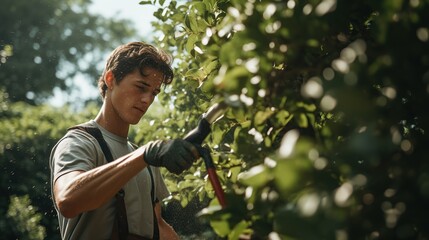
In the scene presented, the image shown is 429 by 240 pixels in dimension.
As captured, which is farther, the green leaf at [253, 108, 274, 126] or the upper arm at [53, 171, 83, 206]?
the upper arm at [53, 171, 83, 206]

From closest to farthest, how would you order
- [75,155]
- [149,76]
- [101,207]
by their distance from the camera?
[75,155] → [101,207] → [149,76]

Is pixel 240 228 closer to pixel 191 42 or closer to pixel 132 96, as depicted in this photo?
pixel 191 42

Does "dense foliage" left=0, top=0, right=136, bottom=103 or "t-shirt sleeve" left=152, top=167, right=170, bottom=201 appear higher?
"t-shirt sleeve" left=152, top=167, right=170, bottom=201

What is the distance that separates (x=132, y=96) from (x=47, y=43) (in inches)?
920

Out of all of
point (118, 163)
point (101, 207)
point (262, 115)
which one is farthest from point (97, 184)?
point (262, 115)

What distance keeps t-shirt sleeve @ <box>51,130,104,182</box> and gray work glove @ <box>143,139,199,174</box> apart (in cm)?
57

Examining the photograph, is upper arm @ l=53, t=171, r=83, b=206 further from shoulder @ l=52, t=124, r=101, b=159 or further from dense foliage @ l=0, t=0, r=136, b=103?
dense foliage @ l=0, t=0, r=136, b=103

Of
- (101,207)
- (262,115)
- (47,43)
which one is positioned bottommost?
(47,43)

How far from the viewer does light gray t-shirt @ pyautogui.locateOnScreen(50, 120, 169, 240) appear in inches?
104

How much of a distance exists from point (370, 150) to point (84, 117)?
12786 mm

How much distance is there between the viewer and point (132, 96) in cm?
321

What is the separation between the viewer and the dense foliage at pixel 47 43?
72.8 feet

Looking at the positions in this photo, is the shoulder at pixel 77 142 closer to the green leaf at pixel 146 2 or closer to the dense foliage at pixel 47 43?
the green leaf at pixel 146 2

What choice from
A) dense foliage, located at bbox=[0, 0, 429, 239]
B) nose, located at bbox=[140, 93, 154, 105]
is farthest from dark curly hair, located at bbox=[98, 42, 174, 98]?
dense foliage, located at bbox=[0, 0, 429, 239]
